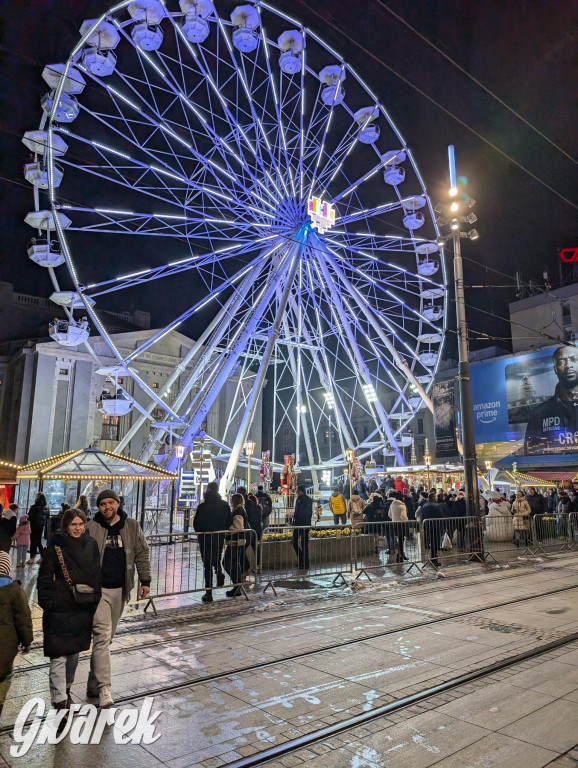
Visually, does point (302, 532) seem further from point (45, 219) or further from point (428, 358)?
point (428, 358)

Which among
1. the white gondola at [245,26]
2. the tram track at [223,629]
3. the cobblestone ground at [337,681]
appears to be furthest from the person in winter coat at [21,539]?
the white gondola at [245,26]

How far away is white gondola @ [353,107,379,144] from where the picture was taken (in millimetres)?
23766

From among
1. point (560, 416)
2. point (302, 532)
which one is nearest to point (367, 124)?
point (302, 532)

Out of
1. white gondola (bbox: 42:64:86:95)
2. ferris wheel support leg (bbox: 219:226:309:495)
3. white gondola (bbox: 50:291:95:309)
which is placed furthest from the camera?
ferris wheel support leg (bbox: 219:226:309:495)

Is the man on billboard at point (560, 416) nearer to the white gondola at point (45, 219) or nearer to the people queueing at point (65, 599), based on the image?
the white gondola at point (45, 219)

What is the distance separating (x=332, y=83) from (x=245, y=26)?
15.8 ft

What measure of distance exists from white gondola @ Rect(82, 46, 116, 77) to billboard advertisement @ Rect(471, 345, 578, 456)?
115 feet

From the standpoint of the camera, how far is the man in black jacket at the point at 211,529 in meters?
9.81

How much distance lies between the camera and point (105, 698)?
195 inches

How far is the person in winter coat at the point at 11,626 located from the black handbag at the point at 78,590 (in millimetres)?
387

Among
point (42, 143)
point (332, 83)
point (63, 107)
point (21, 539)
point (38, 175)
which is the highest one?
point (332, 83)

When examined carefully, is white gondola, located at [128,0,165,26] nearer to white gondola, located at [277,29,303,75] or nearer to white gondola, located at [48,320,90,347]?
white gondola, located at [277,29,303,75]

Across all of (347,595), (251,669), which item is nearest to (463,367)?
(347,595)

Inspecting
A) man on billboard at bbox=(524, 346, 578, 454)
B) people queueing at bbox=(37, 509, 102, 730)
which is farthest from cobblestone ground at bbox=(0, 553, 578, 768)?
man on billboard at bbox=(524, 346, 578, 454)
